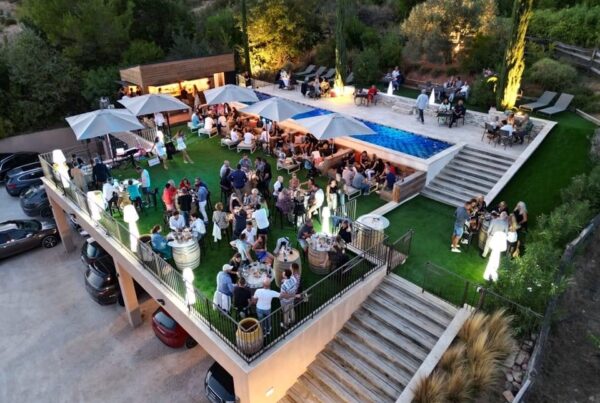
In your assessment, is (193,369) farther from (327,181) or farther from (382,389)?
(327,181)

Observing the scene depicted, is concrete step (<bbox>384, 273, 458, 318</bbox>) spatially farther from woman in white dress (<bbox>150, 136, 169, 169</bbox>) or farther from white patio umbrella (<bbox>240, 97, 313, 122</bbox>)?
woman in white dress (<bbox>150, 136, 169, 169</bbox>)

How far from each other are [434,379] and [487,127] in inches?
479

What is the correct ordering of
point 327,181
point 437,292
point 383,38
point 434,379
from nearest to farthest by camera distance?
point 434,379 < point 437,292 < point 327,181 < point 383,38

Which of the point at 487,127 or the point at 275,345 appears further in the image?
the point at 487,127

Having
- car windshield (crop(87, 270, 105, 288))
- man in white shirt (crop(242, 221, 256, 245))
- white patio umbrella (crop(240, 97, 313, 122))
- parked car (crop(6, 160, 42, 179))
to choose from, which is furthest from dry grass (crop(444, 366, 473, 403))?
parked car (crop(6, 160, 42, 179))

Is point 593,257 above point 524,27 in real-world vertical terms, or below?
below

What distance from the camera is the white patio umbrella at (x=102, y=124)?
1616cm

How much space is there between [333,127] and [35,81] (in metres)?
25.0

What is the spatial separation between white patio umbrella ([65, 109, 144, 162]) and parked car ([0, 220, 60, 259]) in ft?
20.5

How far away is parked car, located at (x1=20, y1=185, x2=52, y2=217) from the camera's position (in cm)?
2245

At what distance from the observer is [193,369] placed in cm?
1367

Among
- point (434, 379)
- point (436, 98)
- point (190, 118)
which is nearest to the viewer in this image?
point (434, 379)

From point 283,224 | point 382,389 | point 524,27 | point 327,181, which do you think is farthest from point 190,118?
point 382,389

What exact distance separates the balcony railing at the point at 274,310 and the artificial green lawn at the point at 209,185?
0.75 metres
